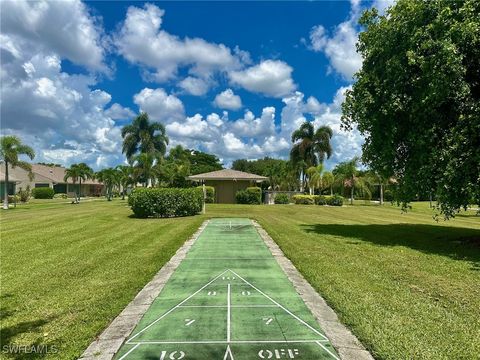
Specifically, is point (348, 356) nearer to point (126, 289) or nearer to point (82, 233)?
point (126, 289)

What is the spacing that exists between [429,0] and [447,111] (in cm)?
425

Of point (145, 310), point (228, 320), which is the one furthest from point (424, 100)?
point (145, 310)

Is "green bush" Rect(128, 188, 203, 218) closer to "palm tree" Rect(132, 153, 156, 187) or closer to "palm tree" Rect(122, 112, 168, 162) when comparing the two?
"palm tree" Rect(132, 153, 156, 187)

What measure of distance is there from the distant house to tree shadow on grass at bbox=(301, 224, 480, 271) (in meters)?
55.7

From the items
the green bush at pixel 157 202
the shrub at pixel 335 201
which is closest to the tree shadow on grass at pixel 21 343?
the green bush at pixel 157 202

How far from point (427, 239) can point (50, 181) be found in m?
65.2

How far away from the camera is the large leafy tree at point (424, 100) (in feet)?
39.5

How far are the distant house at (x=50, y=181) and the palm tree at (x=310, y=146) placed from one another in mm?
40646

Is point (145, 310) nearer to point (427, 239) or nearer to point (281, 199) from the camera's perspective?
point (427, 239)

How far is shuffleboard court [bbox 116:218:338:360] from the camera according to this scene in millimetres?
4659

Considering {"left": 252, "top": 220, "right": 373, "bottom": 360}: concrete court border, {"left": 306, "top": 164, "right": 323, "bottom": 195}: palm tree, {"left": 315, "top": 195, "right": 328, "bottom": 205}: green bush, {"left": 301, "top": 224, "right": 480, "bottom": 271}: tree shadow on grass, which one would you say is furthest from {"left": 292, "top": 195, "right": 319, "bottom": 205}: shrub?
{"left": 252, "top": 220, "right": 373, "bottom": 360}: concrete court border

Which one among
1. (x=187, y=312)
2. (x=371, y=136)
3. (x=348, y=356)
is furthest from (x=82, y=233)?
(x=348, y=356)

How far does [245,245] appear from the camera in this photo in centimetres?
1298

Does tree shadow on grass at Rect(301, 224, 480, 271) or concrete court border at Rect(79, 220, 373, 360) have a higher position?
tree shadow on grass at Rect(301, 224, 480, 271)
